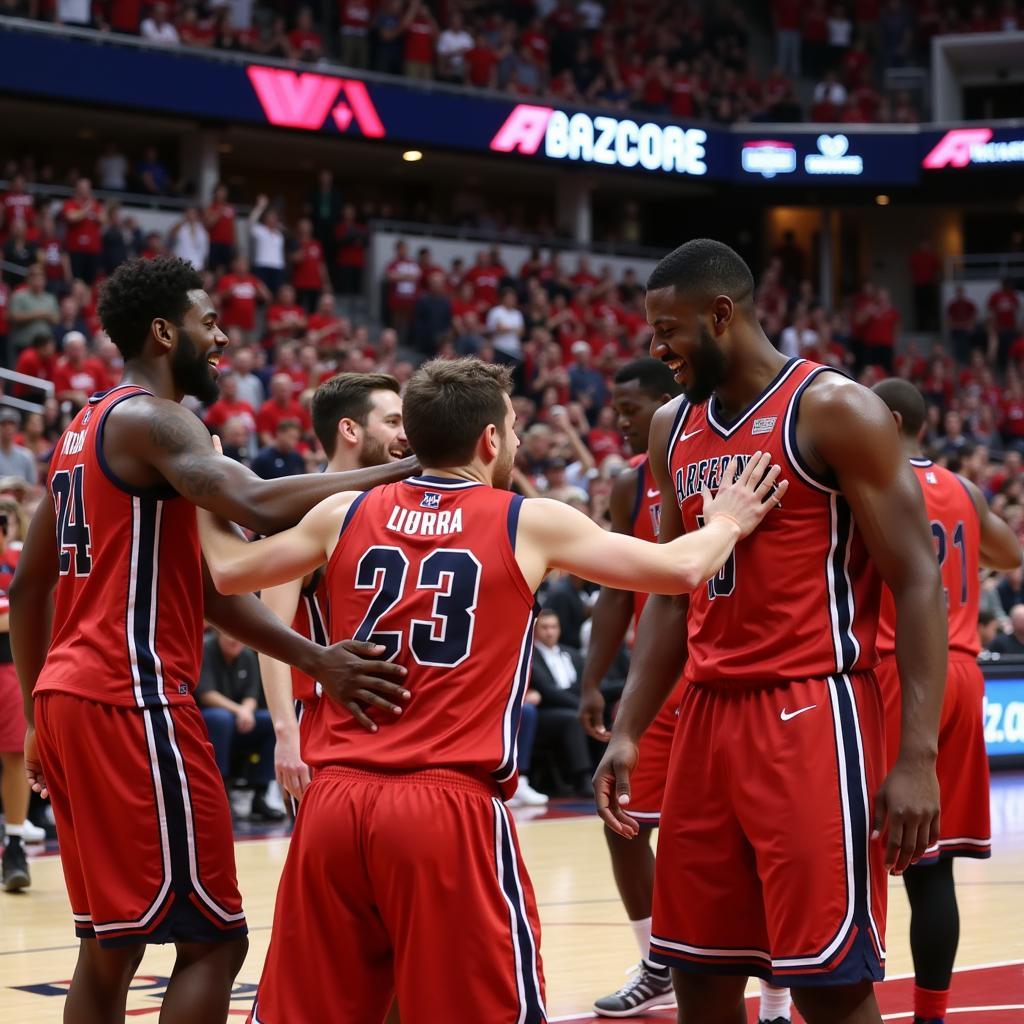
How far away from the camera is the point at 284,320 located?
18.8 meters

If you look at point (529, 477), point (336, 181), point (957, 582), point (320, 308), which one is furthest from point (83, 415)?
point (336, 181)

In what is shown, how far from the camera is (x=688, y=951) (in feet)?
13.6

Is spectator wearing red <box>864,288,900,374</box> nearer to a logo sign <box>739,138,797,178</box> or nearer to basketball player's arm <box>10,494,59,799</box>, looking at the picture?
a logo sign <box>739,138,797,178</box>

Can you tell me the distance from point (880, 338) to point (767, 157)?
12.0 ft

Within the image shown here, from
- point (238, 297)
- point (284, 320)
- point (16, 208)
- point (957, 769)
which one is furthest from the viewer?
point (284, 320)

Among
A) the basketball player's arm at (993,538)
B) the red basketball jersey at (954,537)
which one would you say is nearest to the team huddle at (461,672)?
the red basketball jersey at (954,537)

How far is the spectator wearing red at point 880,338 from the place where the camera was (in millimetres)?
26531

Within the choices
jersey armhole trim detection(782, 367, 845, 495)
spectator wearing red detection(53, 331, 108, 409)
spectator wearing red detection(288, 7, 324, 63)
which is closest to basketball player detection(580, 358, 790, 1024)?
jersey armhole trim detection(782, 367, 845, 495)

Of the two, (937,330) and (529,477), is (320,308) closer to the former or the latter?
(529,477)

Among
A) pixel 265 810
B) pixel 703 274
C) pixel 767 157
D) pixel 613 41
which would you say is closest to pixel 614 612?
pixel 703 274

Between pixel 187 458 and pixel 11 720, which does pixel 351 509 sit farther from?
pixel 11 720

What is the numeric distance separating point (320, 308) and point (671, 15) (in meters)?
12.8

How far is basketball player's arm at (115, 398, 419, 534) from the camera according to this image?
162 inches

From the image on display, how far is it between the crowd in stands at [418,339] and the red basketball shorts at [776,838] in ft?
21.7
